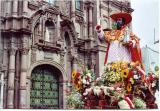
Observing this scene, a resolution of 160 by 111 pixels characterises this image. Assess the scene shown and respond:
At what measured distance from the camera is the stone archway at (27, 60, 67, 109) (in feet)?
27.8

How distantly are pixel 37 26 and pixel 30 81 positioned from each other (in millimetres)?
1328

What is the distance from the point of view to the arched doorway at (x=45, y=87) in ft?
27.9

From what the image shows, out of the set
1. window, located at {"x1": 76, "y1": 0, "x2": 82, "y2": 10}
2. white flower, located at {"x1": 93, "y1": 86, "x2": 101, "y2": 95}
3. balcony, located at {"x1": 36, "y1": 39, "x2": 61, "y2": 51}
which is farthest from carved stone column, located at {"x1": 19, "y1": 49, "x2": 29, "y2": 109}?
white flower, located at {"x1": 93, "y1": 86, "x2": 101, "y2": 95}

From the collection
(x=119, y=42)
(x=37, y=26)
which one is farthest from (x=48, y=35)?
(x=119, y=42)

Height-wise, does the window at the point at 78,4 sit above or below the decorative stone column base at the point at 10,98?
above

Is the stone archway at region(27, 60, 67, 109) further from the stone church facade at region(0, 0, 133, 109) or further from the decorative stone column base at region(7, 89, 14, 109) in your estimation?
the decorative stone column base at region(7, 89, 14, 109)

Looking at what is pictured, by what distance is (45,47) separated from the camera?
29.2 ft

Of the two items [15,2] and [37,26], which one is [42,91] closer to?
[37,26]

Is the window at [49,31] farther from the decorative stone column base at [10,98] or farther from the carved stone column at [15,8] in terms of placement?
the decorative stone column base at [10,98]

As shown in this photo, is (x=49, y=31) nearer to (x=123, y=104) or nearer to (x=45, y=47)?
(x=45, y=47)

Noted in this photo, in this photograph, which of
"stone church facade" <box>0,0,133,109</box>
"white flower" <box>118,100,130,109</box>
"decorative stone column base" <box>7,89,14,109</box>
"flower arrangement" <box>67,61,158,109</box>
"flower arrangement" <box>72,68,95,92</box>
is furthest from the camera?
"stone church facade" <box>0,0,133,109</box>

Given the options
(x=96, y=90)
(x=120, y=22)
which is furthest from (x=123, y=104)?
(x=120, y=22)

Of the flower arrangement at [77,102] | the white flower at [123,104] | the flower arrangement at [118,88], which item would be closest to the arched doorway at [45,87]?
the flower arrangement at [77,102]

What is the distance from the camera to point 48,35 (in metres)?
9.12
